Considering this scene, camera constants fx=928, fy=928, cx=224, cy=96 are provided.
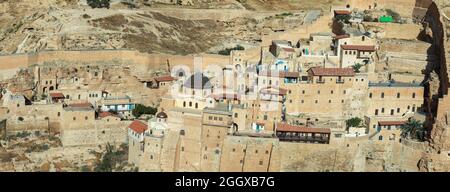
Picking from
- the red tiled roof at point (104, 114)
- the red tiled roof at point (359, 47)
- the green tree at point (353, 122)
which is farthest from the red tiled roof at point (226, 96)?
the red tiled roof at point (359, 47)

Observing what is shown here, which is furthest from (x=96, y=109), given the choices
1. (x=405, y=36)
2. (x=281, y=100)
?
(x=405, y=36)

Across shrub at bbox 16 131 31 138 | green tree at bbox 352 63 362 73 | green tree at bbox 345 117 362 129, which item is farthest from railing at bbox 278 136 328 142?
shrub at bbox 16 131 31 138

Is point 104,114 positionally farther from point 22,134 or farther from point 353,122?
point 353,122

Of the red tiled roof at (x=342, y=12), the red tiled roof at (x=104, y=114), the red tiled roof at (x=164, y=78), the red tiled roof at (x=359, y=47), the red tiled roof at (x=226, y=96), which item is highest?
the red tiled roof at (x=342, y=12)

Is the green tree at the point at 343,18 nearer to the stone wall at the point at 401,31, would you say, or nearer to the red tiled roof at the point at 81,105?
the stone wall at the point at 401,31

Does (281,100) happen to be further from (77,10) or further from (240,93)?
(77,10)

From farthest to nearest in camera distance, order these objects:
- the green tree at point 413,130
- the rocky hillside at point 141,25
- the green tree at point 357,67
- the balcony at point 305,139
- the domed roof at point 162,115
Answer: the rocky hillside at point 141,25
the green tree at point 357,67
the green tree at point 413,130
the domed roof at point 162,115
the balcony at point 305,139
